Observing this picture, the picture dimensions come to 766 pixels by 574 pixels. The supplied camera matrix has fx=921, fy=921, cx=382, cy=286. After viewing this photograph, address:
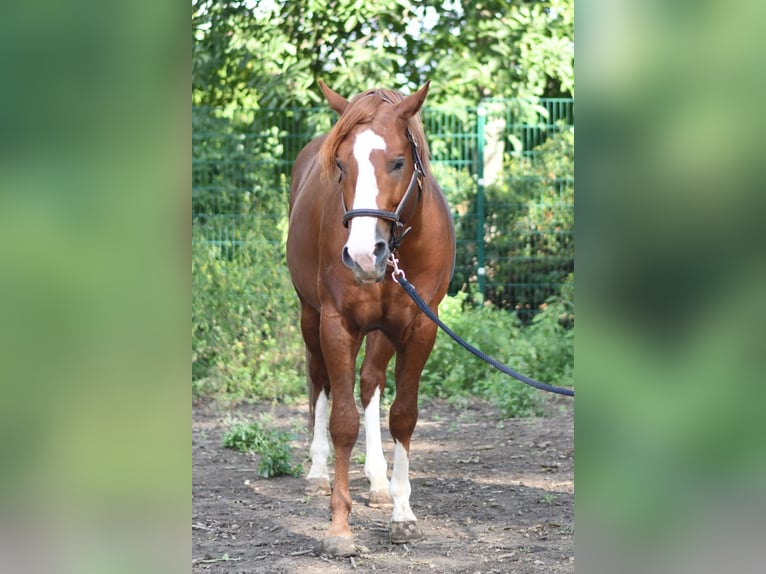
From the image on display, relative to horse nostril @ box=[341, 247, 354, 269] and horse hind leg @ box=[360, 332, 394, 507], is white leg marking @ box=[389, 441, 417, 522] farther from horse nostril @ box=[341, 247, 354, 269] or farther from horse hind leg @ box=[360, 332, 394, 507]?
horse nostril @ box=[341, 247, 354, 269]

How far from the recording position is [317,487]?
17.3 feet

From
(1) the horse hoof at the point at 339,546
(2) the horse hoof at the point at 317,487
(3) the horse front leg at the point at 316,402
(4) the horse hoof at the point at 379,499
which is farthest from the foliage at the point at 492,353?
(1) the horse hoof at the point at 339,546

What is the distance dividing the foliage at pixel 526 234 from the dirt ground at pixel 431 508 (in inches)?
109

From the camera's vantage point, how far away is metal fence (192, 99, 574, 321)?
9797 mm

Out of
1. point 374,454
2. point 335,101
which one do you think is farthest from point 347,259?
point 374,454

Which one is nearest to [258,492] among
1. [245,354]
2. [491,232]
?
[245,354]

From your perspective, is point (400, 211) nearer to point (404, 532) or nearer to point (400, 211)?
point (400, 211)

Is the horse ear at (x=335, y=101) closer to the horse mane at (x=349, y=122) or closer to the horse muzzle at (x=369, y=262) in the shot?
the horse mane at (x=349, y=122)

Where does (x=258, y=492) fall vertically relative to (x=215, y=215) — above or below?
below
